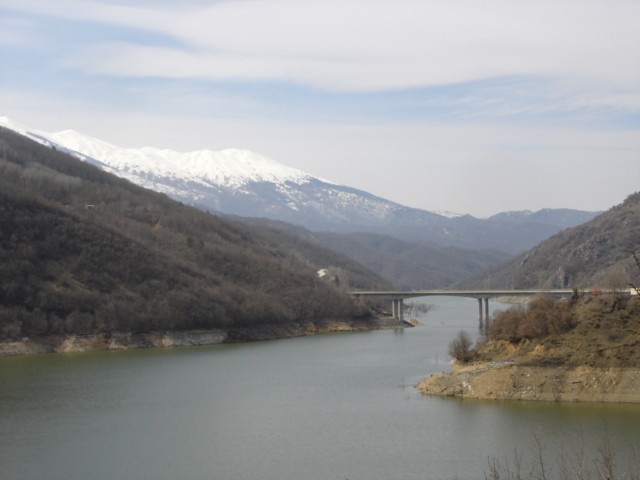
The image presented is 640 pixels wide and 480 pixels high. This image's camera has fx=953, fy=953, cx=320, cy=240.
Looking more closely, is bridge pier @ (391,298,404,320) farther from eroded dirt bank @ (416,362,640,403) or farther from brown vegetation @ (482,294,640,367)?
eroded dirt bank @ (416,362,640,403)

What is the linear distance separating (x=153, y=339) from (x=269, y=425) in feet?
152

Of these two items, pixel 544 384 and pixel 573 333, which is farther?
pixel 573 333

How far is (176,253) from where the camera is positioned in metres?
122

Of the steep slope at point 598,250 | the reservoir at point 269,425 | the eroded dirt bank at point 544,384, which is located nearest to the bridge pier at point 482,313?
the steep slope at point 598,250

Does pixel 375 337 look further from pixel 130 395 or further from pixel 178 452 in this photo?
pixel 178 452

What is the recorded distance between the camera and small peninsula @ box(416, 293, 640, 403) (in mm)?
47625

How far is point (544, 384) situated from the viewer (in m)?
48.4

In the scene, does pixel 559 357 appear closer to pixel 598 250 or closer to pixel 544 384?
pixel 544 384

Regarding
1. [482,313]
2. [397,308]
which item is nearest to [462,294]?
[482,313]

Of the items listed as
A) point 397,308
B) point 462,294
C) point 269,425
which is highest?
point 462,294

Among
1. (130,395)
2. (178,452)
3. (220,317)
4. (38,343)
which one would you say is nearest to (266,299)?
(220,317)

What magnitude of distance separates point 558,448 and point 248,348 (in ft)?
175

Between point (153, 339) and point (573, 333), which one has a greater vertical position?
point (573, 333)

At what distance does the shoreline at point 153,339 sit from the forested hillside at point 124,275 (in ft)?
3.01
